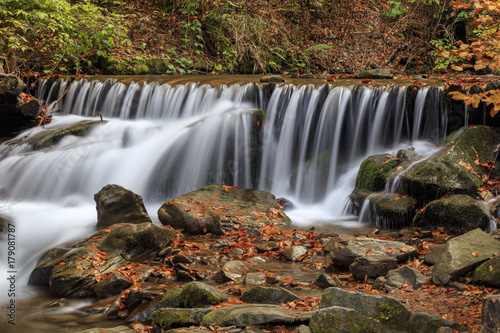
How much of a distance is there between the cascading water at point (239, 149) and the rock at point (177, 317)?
4252 mm

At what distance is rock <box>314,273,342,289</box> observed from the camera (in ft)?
15.0

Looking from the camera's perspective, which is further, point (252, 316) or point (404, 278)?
point (404, 278)

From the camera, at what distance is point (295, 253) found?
5.64 meters

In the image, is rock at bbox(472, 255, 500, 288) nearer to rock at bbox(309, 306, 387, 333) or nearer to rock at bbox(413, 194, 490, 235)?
rock at bbox(309, 306, 387, 333)

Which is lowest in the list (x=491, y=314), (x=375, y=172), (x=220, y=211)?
(x=220, y=211)

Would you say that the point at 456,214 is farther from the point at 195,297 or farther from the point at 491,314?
the point at 195,297

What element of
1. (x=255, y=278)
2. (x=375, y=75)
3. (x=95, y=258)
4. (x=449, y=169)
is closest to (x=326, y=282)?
(x=255, y=278)

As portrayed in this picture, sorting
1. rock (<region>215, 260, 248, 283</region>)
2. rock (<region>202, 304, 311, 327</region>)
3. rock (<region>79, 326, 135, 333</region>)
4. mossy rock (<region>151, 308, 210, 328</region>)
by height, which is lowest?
rock (<region>79, 326, 135, 333</region>)

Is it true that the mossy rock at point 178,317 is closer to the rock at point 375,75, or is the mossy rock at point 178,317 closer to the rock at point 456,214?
the rock at point 456,214

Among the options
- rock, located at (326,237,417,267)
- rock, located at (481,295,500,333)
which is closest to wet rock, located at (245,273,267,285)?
rock, located at (326,237,417,267)

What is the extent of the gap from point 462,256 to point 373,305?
1.59 meters

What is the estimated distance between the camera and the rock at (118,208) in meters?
6.76

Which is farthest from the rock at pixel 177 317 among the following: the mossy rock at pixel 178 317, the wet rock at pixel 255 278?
the wet rock at pixel 255 278

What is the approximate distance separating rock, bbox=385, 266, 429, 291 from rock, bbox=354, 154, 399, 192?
338 centimetres
